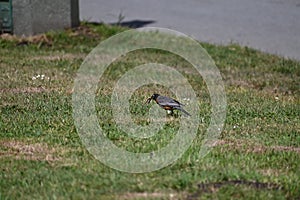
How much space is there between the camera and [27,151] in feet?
24.0

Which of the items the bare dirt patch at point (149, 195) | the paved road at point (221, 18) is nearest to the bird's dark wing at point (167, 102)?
the bare dirt patch at point (149, 195)

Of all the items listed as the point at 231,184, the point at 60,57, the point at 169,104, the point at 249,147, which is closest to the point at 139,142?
the point at 169,104

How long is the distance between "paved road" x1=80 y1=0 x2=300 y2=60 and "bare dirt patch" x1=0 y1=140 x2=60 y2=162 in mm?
8840

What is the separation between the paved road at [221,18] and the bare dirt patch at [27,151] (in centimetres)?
884

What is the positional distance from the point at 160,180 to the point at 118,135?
1.58 meters

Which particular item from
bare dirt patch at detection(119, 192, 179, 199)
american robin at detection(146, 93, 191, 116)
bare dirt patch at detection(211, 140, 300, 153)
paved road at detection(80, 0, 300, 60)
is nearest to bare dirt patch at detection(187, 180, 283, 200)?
bare dirt patch at detection(119, 192, 179, 199)

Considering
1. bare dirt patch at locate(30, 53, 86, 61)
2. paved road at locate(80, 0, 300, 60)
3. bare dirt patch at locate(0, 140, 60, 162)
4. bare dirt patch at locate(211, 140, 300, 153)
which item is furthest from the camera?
paved road at locate(80, 0, 300, 60)

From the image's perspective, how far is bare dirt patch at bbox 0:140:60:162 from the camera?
23.3 ft

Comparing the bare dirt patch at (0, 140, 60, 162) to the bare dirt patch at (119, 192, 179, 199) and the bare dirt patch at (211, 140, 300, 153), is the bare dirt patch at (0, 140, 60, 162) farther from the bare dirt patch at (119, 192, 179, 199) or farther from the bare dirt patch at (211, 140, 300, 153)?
the bare dirt patch at (211, 140, 300, 153)

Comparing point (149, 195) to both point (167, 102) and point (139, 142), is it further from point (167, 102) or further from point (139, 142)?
point (167, 102)

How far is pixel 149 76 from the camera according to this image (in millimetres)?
12219

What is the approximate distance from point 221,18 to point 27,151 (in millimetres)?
12155

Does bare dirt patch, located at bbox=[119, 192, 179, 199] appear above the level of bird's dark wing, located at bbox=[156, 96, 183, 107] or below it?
above

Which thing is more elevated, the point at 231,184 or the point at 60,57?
the point at 231,184
